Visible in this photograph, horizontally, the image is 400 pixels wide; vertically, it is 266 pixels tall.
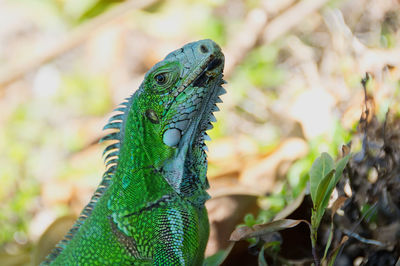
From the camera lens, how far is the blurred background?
169 inches

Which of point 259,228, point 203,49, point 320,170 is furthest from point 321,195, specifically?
point 203,49

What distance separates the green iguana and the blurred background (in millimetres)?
588

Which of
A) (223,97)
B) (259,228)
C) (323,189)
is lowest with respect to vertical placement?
(223,97)

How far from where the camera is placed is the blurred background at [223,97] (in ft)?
14.1

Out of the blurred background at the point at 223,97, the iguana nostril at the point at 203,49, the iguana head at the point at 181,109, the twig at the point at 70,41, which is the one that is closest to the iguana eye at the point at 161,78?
the iguana head at the point at 181,109

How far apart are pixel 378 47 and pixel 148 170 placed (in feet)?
10.1

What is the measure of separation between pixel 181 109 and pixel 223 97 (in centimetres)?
381

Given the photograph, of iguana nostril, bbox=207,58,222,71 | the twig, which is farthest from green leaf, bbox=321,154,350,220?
the twig

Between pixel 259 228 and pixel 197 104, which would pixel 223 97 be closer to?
pixel 197 104

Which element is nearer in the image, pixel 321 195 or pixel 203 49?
pixel 321 195

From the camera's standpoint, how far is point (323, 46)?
677 centimetres

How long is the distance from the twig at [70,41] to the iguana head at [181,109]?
5.76m

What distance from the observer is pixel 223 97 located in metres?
6.71

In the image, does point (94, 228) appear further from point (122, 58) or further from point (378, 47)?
point (122, 58)
